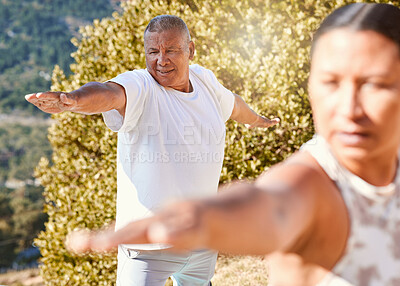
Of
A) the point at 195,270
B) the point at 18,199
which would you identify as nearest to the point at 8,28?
the point at 18,199

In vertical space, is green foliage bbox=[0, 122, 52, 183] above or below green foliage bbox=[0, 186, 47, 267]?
above

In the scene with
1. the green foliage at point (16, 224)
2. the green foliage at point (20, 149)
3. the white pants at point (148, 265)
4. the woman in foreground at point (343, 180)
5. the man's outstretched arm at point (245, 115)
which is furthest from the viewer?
the green foliage at point (20, 149)

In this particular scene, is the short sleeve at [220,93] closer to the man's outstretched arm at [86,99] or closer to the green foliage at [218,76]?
the man's outstretched arm at [86,99]

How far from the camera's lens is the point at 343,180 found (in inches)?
31.1

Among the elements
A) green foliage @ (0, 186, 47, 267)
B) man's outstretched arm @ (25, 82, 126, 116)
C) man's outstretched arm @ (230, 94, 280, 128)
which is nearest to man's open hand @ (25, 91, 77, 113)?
man's outstretched arm @ (25, 82, 126, 116)

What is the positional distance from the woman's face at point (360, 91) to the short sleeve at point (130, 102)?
5.42 ft

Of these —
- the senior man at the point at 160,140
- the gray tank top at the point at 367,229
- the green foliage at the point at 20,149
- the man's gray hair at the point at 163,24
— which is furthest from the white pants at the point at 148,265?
the green foliage at the point at 20,149

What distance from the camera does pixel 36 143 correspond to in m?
46.1

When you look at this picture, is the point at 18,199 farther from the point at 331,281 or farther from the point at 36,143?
the point at 331,281

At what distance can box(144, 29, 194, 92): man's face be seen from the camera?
8.79ft

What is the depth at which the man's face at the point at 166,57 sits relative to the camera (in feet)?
8.79

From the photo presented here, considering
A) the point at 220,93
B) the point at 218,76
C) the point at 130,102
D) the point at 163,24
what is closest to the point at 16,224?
the point at 218,76

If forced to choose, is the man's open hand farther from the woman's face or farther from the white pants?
the woman's face

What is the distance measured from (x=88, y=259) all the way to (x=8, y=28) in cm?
5476
